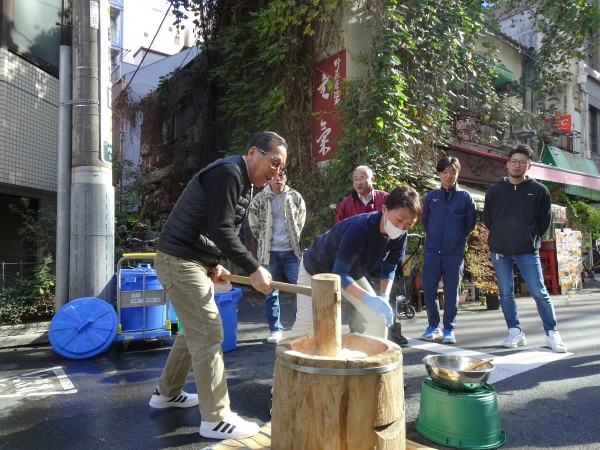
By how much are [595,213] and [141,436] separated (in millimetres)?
15538

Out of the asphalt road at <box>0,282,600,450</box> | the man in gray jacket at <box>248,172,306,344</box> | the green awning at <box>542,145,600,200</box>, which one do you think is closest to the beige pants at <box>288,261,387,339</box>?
the asphalt road at <box>0,282,600,450</box>

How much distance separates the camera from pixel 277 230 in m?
5.32

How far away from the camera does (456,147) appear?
11281 millimetres

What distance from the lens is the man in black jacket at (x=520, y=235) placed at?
15.2 ft

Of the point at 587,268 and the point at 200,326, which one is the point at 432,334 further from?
the point at 587,268

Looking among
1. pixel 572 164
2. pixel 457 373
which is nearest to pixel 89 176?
pixel 457 373

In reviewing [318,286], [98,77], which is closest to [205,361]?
[318,286]

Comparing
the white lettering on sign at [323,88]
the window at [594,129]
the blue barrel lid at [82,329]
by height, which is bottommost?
the blue barrel lid at [82,329]

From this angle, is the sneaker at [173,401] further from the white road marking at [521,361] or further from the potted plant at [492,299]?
the potted plant at [492,299]

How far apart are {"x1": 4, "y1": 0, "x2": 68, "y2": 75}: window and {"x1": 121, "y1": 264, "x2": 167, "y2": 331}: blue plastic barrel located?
474 centimetres

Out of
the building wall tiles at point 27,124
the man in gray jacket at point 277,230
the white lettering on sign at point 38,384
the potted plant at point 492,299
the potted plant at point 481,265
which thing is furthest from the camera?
the potted plant at point 481,265

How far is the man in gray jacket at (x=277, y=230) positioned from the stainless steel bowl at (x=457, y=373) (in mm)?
2576

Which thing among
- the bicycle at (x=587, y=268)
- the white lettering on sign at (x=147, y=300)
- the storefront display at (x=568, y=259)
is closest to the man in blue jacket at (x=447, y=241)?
the white lettering on sign at (x=147, y=300)

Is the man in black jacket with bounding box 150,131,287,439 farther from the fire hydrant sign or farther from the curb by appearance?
the fire hydrant sign
